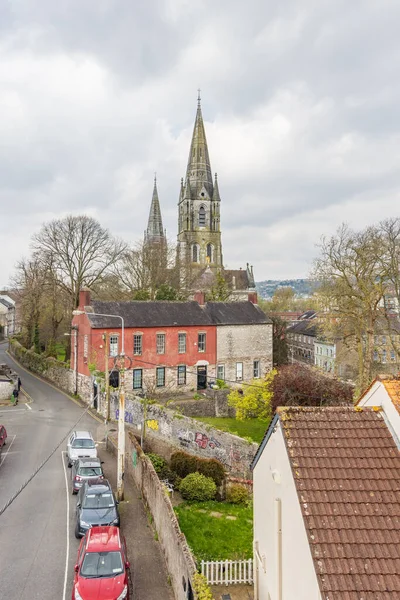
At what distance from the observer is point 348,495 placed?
671 cm

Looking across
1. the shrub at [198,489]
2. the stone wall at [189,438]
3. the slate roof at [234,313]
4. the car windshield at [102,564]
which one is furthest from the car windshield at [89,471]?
the slate roof at [234,313]

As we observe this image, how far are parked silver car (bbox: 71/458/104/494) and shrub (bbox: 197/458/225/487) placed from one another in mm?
4887

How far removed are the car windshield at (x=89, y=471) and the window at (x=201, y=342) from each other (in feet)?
68.5

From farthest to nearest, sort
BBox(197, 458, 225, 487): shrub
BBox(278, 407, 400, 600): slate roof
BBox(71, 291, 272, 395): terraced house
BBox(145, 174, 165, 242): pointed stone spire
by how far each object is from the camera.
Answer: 1. BBox(145, 174, 165, 242): pointed stone spire
2. BBox(71, 291, 272, 395): terraced house
3. BBox(197, 458, 225, 487): shrub
4. BBox(278, 407, 400, 600): slate roof

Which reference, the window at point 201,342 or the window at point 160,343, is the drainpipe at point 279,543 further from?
the window at point 201,342

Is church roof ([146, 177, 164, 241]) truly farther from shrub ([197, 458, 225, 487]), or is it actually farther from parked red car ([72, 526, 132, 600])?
parked red car ([72, 526, 132, 600])

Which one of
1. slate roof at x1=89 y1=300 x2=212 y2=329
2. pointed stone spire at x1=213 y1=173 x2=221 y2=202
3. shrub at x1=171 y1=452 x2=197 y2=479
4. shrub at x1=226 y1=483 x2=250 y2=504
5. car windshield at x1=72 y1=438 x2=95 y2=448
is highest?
pointed stone spire at x1=213 y1=173 x2=221 y2=202

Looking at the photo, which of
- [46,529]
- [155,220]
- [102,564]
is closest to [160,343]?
[46,529]

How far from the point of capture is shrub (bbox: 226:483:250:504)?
19328mm

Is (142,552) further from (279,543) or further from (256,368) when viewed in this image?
(256,368)

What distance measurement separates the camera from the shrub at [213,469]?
20062 mm

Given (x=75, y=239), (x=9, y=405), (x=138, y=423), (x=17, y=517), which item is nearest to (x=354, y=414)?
(x=17, y=517)

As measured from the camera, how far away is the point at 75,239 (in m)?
46.4

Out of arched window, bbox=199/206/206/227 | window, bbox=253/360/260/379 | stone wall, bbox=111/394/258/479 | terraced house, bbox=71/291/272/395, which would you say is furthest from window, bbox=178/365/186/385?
arched window, bbox=199/206/206/227
